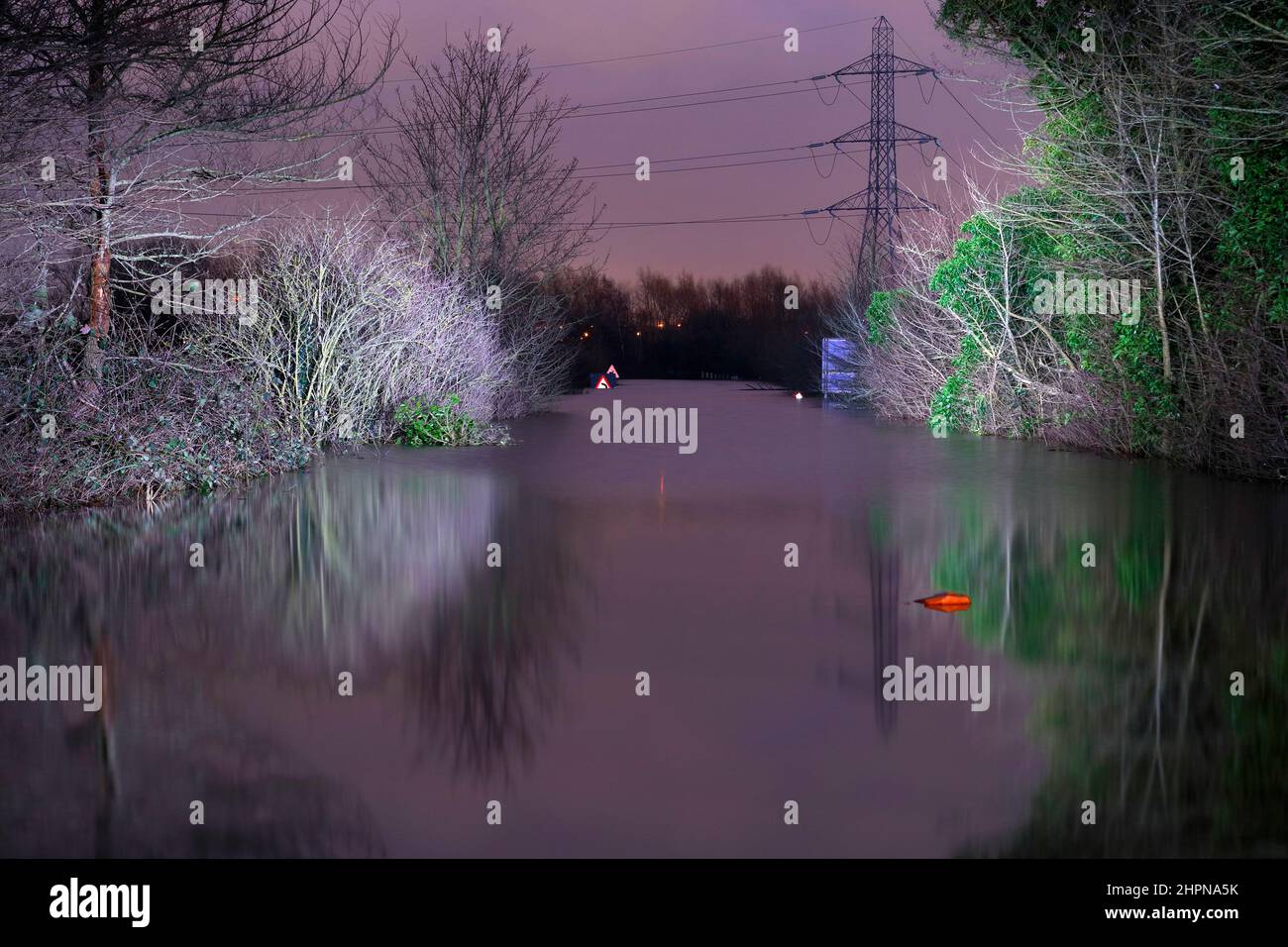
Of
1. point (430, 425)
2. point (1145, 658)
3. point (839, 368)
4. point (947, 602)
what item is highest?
point (839, 368)

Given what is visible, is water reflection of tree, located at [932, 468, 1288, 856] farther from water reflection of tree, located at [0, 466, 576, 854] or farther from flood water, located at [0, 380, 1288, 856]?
water reflection of tree, located at [0, 466, 576, 854]

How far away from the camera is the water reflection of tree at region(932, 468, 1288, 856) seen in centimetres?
477

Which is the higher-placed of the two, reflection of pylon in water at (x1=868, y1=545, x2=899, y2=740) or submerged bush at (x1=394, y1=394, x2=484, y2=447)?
submerged bush at (x1=394, y1=394, x2=484, y2=447)

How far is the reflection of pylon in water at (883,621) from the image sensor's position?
623cm

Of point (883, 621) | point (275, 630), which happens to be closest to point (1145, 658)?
point (883, 621)

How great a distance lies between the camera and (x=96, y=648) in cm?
768

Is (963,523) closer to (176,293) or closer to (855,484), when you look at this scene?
(855,484)

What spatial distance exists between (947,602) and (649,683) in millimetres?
3048

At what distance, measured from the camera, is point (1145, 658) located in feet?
24.4

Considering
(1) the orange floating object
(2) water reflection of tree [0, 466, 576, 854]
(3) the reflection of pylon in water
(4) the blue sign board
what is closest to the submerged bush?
(2) water reflection of tree [0, 466, 576, 854]

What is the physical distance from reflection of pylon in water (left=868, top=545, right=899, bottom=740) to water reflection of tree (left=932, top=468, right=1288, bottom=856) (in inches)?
19.3

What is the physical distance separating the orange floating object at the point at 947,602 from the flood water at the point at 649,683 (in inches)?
4.4

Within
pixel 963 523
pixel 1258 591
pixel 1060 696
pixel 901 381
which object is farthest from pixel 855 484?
pixel 901 381

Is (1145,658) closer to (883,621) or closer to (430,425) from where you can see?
(883,621)
